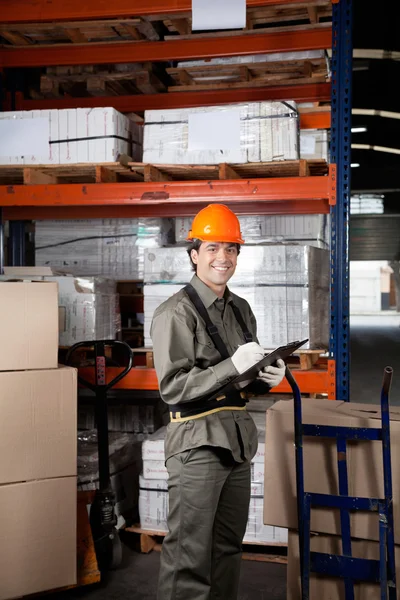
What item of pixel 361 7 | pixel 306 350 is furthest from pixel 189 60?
pixel 361 7

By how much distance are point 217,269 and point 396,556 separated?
1676 mm

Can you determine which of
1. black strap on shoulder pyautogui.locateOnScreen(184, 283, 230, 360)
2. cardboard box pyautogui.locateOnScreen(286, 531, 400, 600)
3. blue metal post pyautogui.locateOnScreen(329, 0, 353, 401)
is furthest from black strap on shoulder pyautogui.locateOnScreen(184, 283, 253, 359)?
blue metal post pyautogui.locateOnScreen(329, 0, 353, 401)

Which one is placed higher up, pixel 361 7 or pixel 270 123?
pixel 361 7

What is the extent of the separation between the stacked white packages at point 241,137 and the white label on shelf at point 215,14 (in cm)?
59

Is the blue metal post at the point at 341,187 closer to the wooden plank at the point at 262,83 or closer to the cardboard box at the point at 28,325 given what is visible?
the wooden plank at the point at 262,83

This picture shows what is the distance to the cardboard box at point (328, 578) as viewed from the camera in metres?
3.10

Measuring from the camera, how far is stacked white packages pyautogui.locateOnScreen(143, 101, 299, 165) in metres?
4.59

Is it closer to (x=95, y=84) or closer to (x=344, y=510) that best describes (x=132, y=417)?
(x=95, y=84)

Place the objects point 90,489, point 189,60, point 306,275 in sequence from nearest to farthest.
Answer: point 306,275 < point 90,489 < point 189,60

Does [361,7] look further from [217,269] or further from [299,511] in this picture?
[299,511]

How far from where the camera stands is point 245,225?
5.66 metres

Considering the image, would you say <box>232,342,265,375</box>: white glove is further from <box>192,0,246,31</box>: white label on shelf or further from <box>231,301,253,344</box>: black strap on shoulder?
<box>192,0,246,31</box>: white label on shelf

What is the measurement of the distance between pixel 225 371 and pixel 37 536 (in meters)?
1.89

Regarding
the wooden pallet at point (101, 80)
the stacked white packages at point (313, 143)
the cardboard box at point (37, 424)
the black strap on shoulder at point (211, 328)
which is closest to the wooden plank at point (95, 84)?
the wooden pallet at point (101, 80)
